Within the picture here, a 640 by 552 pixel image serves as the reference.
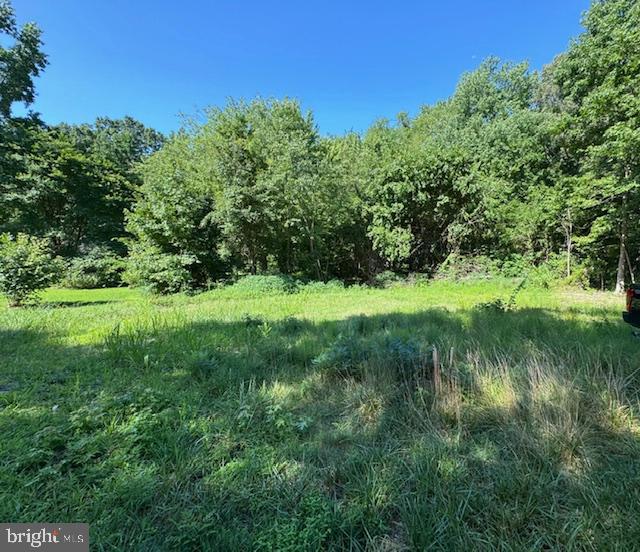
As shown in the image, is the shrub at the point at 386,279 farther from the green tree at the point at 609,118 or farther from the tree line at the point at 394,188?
the green tree at the point at 609,118

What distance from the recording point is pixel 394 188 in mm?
13320

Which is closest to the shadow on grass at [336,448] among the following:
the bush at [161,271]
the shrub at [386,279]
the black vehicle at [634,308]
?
the black vehicle at [634,308]

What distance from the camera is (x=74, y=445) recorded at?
2.12 m

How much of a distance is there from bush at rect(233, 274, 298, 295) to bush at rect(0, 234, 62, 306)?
5.37m

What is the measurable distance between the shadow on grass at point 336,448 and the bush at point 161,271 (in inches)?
304

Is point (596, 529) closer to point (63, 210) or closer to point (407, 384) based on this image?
point (407, 384)

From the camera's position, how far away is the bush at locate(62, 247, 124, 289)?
16531 mm

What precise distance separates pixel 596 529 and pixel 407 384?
5.13 feet

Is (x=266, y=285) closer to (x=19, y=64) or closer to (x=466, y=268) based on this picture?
(x=466, y=268)

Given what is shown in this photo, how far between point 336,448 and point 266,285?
9.76 m

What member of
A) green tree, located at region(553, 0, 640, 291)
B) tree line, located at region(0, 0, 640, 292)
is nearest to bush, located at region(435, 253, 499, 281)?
tree line, located at region(0, 0, 640, 292)

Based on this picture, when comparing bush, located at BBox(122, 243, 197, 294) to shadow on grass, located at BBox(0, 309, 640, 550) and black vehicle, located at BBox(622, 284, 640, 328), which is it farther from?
black vehicle, located at BBox(622, 284, 640, 328)

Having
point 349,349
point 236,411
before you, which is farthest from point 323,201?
point 236,411

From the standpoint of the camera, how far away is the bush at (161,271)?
11.4 metres
